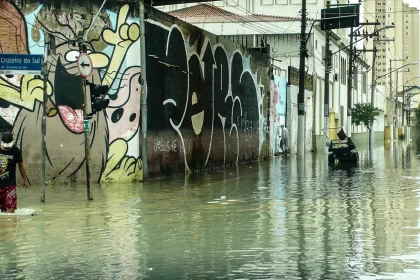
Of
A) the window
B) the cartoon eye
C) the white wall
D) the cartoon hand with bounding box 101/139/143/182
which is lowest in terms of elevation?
the cartoon hand with bounding box 101/139/143/182

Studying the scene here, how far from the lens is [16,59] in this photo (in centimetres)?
1603

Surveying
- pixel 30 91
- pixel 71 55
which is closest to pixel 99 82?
pixel 71 55

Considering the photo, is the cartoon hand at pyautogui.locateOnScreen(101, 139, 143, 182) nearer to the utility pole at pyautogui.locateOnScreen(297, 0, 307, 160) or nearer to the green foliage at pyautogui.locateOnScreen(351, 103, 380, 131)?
the utility pole at pyautogui.locateOnScreen(297, 0, 307, 160)

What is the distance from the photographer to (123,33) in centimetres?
2342

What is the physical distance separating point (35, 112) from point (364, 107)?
50.2 meters

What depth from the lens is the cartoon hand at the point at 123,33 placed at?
2317 centimetres

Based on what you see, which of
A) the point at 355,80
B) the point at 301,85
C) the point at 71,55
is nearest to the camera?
the point at 71,55

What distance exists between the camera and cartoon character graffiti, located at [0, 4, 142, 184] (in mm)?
22109

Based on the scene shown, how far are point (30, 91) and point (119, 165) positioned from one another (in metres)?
3.40

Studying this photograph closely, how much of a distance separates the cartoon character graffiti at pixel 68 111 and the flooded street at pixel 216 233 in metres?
1.27

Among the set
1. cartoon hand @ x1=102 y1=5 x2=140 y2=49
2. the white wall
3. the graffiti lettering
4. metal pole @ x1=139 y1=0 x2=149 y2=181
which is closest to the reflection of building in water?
metal pole @ x1=139 y1=0 x2=149 y2=181

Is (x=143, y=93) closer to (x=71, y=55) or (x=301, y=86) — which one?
(x=71, y=55)

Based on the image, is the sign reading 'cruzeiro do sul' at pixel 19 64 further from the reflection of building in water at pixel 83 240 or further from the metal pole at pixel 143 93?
the metal pole at pixel 143 93

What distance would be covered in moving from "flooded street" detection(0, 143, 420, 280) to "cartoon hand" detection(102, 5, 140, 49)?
4480mm
